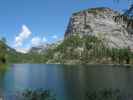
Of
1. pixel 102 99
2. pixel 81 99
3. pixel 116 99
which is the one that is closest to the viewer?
pixel 102 99

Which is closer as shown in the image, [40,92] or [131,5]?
[131,5]

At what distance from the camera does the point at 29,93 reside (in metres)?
30.6

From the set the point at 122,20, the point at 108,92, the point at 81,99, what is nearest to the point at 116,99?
the point at 108,92

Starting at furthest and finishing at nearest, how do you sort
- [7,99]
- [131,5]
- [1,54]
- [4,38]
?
[4,38]
[1,54]
[7,99]
[131,5]

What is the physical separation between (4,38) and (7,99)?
156791 mm

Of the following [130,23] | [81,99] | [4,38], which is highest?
[4,38]

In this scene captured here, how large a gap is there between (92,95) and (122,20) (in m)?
12.1

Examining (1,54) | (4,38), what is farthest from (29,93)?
(4,38)

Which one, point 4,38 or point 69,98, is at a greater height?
point 4,38

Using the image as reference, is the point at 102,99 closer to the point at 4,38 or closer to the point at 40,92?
the point at 40,92

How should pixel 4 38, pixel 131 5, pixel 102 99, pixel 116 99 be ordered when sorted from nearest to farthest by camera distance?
pixel 131 5 < pixel 102 99 < pixel 116 99 < pixel 4 38

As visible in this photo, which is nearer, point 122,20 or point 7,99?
point 122,20

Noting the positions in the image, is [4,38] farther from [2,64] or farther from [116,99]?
[116,99]

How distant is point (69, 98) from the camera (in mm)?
50156
